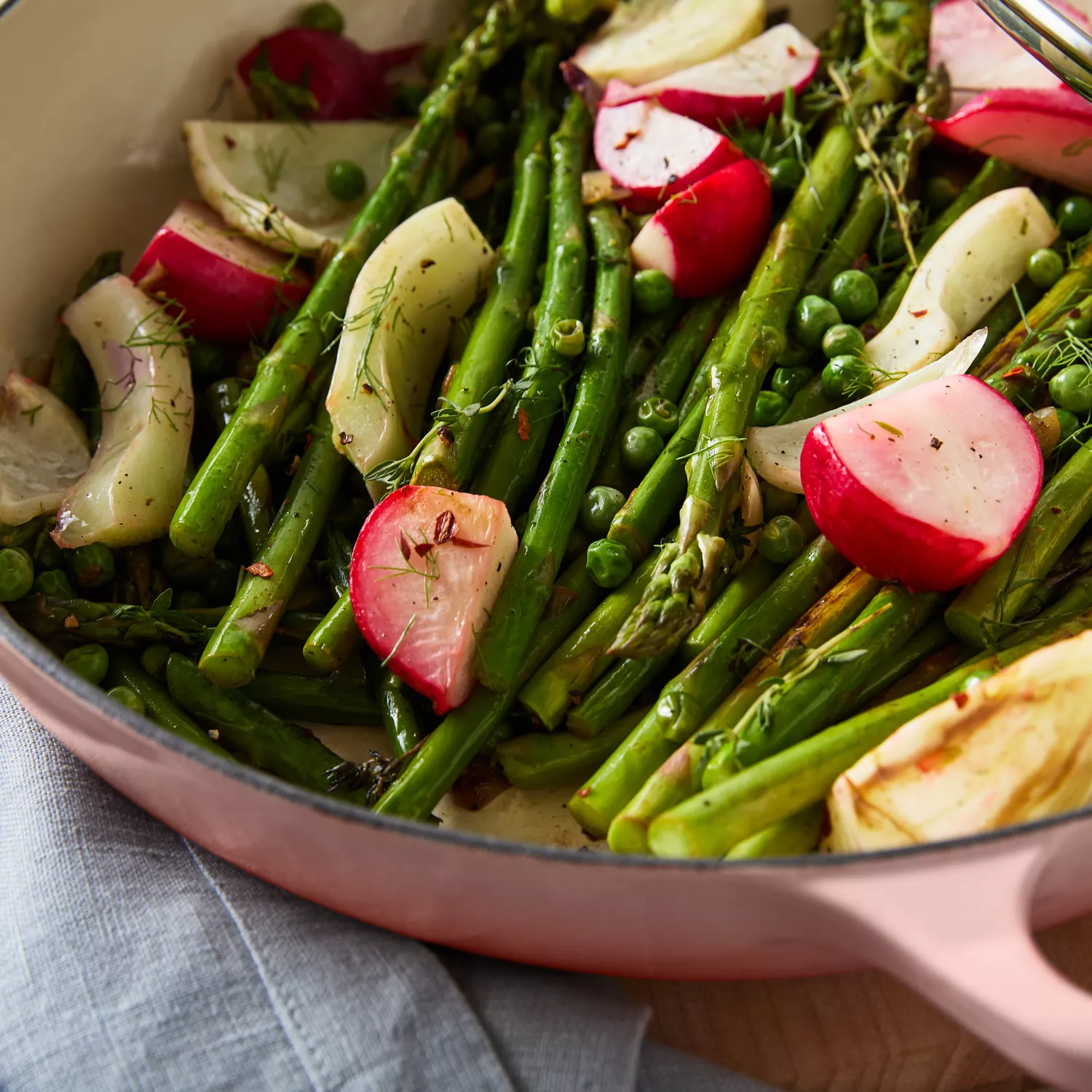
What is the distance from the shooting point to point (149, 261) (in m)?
2.90

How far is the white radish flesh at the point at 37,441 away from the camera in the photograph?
2.61 metres

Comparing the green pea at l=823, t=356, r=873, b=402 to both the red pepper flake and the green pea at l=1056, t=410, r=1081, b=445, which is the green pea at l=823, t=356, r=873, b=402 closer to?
the green pea at l=1056, t=410, r=1081, b=445

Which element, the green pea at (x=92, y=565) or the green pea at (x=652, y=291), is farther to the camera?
the green pea at (x=652, y=291)

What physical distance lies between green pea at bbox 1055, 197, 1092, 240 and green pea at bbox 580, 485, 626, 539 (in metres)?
1.43

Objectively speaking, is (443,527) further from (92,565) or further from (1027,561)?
(1027,561)

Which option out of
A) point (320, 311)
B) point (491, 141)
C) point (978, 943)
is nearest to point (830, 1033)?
point (978, 943)

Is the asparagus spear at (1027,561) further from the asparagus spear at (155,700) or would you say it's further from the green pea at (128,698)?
the green pea at (128,698)

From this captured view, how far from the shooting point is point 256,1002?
73.7 inches

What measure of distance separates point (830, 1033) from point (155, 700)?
1388mm

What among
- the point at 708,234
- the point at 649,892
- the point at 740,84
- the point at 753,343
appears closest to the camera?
the point at 649,892

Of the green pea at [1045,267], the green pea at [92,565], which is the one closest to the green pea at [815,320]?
the green pea at [1045,267]

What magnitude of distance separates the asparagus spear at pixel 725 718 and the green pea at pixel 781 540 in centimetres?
11

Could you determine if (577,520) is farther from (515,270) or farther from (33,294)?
(33,294)

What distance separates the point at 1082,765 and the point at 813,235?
1555 millimetres
